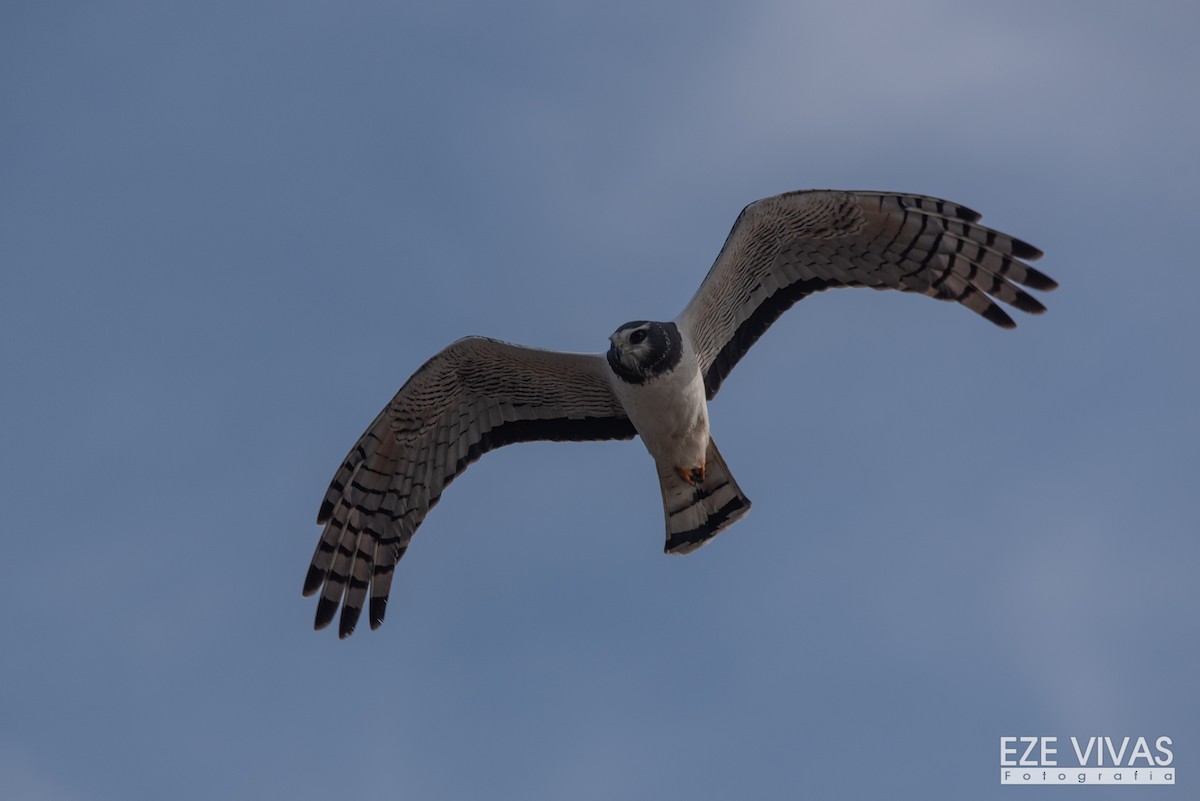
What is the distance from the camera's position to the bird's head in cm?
1101

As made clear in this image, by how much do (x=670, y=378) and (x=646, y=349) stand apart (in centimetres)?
30

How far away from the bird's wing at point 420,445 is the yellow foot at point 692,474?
69cm

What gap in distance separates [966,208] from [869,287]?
102cm

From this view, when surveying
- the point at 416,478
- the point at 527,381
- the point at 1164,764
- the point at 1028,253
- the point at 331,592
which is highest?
the point at 1028,253

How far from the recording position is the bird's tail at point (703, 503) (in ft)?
39.3

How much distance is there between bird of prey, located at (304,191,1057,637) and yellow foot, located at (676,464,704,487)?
0.5 inches

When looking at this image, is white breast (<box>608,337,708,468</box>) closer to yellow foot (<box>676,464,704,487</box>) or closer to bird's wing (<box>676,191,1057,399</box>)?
yellow foot (<box>676,464,704,487</box>)

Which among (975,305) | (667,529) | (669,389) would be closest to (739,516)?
(667,529)

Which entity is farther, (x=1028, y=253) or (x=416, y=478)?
(x=416, y=478)

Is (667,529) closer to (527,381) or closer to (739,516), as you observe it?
(739,516)

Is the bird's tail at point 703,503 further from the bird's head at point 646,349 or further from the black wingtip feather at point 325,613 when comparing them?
the black wingtip feather at point 325,613

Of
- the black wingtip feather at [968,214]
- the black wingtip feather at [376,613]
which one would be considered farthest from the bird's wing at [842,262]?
the black wingtip feather at [376,613]

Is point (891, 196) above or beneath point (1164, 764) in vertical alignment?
above

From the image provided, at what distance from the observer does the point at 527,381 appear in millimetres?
12297
